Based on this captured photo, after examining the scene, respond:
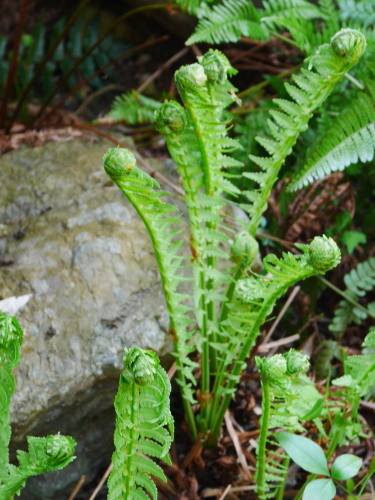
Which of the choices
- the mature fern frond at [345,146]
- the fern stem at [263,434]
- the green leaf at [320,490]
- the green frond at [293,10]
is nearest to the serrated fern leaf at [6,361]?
the fern stem at [263,434]

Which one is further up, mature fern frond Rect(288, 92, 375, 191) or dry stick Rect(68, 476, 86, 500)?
mature fern frond Rect(288, 92, 375, 191)

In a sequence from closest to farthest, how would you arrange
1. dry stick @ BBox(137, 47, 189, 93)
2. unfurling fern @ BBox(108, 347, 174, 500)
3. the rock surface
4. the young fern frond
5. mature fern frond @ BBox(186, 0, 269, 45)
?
unfurling fern @ BBox(108, 347, 174, 500) < the young fern frond < the rock surface < mature fern frond @ BBox(186, 0, 269, 45) < dry stick @ BBox(137, 47, 189, 93)

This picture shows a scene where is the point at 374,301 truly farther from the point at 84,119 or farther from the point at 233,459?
the point at 84,119

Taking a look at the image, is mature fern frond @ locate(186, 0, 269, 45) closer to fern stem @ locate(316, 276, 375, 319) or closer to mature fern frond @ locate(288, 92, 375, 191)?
mature fern frond @ locate(288, 92, 375, 191)

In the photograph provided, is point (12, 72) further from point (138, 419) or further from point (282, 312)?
point (138, 419)

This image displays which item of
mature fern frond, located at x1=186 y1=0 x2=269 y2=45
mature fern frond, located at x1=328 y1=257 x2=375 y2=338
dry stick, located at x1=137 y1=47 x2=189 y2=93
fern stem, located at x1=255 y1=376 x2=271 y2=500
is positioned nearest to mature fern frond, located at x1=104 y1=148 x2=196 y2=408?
fern stem, located at x1=255 y1=376 x2=271 y2=500

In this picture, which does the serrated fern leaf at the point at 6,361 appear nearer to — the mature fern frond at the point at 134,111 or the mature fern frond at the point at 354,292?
the mature fern frond at the point at 354,292
